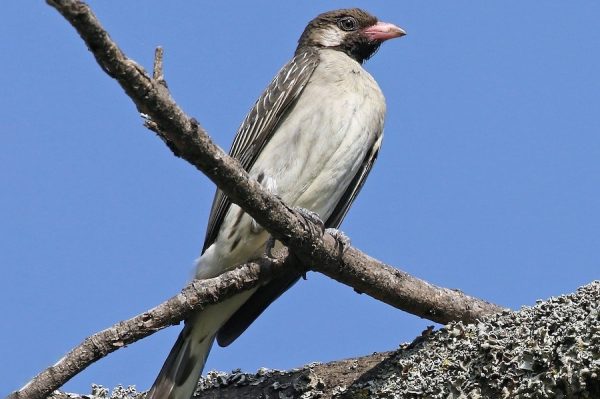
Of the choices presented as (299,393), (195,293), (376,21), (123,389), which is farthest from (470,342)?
(376,21)

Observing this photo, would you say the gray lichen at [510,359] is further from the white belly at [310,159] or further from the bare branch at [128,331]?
the white belly at [310,159]

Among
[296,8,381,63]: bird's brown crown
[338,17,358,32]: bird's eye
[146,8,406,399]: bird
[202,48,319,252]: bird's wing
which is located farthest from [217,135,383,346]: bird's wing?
[338,17,358,32]: bird's eye

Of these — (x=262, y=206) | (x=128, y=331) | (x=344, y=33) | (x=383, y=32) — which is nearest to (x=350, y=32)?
(x=344, y=33)

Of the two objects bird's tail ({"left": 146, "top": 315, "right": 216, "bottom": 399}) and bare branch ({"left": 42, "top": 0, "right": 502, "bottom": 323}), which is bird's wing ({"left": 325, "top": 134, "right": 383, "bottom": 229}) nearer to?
bird's tail ({"left": 146, "top": 315, "right": 216, "bottom": 399})

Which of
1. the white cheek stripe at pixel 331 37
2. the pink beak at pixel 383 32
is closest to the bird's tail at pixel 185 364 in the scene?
the white cheek stripe at pixel 331 37

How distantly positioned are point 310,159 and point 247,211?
6.23 ft

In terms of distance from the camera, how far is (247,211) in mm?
4395

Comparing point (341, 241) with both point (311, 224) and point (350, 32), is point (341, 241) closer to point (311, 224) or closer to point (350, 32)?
point (311, 224)

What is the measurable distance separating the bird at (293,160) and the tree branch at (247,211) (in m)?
0.86

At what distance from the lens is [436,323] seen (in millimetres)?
5258

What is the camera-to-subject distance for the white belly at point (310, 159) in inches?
245

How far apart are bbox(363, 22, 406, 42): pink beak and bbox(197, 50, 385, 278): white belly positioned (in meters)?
1.42

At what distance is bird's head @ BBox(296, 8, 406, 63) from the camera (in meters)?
7.83

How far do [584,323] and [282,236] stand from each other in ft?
4.58
